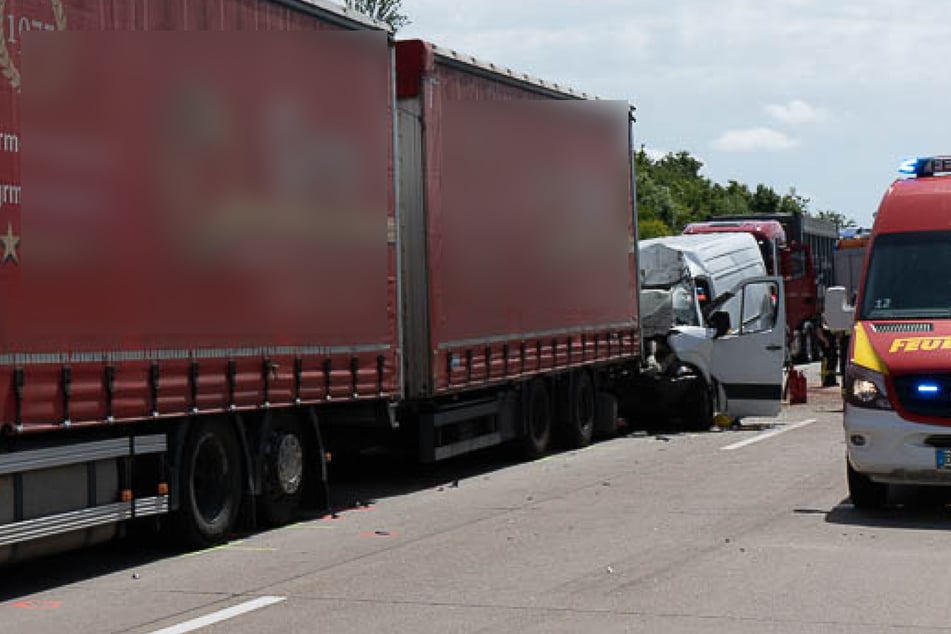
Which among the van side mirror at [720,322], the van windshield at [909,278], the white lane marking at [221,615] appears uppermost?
the van windshield at [909,278]

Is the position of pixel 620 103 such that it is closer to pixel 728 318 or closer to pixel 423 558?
pixel 728 318

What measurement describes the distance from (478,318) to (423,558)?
5876 millimetres

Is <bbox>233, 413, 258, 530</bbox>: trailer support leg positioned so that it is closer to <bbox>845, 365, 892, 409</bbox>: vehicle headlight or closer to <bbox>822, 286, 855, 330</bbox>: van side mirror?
<bbox>845, 365, 892, 409</bbox>: vehicle headlight

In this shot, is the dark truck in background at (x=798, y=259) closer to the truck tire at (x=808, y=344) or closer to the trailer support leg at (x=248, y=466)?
the truck tire at (x=808, y=344)

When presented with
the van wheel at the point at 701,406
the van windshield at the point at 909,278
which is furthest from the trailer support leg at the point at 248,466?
the van wheel at the point at 701,406

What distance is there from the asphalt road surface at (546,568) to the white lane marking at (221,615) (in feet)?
0.05

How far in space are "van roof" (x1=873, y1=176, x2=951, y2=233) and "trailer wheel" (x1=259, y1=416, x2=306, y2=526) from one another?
5210 mm

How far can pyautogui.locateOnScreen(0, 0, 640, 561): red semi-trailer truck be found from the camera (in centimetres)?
1047

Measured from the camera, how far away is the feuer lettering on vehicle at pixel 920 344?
42.2 ft

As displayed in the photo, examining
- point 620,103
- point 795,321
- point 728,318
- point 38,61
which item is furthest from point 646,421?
point 795,321

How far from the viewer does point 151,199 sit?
37.5 feet

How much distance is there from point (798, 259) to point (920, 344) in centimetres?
2773

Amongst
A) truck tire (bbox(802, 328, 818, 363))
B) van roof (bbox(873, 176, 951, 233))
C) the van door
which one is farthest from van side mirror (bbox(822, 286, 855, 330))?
truck tire (bbox(802, 328, 818, 363))

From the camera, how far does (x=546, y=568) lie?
10930 millimetres
